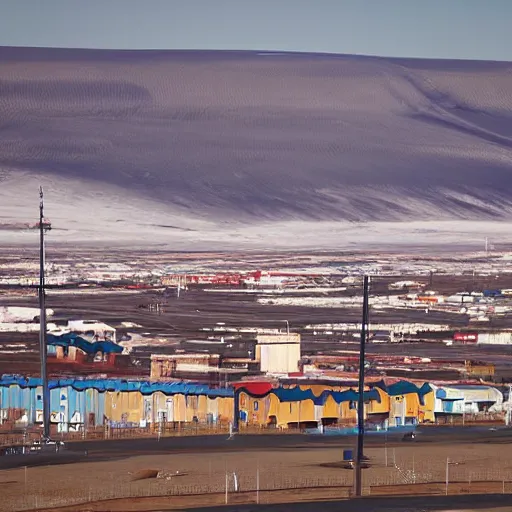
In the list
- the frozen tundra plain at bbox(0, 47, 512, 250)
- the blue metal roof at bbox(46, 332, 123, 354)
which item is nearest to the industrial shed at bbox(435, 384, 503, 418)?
the blue metal roof at bbox(46, 332, 123, 354)

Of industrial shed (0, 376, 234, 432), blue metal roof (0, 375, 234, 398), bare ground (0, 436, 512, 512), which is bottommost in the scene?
Answer: bare ground (0, 436, 512, 512)

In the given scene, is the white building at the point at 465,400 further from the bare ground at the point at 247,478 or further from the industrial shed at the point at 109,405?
the industrial shed at the point at 109,405

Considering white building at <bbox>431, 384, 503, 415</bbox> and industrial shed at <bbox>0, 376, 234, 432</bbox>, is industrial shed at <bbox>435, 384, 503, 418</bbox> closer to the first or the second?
white building at <bbox>431, 384, 503, 415</bbox>

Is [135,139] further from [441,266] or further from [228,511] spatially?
[228,511]

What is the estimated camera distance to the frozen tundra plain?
89.2 feet

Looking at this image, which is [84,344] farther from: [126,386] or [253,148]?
[253,148]

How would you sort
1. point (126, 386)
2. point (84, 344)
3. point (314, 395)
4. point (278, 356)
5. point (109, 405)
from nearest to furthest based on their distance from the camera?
point (109, 405)
point (314, 395)
point (126, 386)
point (278, 356)
point (84, 344)

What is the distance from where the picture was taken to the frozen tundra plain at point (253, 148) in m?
27.2

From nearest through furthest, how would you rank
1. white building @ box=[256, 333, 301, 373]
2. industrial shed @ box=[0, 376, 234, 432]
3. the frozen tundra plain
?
industrial shed @ box=[0, 376, 234, 432]
white building @ box=[256, 333, 301, 373]
the frozen tundra plain

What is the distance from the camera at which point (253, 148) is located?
32406mm

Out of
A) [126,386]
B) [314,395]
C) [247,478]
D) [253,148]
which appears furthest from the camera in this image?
[253,148]

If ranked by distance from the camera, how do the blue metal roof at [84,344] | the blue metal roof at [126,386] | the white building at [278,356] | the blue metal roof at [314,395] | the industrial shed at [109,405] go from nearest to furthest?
the industrial shed at [109,405], the blue metal roof at [314,395], the blue metal roof at [126,386], the white building at [278,356], the blue metal roof at [84,344]

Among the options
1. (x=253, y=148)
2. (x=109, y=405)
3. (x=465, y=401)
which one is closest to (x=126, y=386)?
(x=109, y=405)

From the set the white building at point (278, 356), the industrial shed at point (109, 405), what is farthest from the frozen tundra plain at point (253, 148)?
the industrial shed at point (109, 405)
